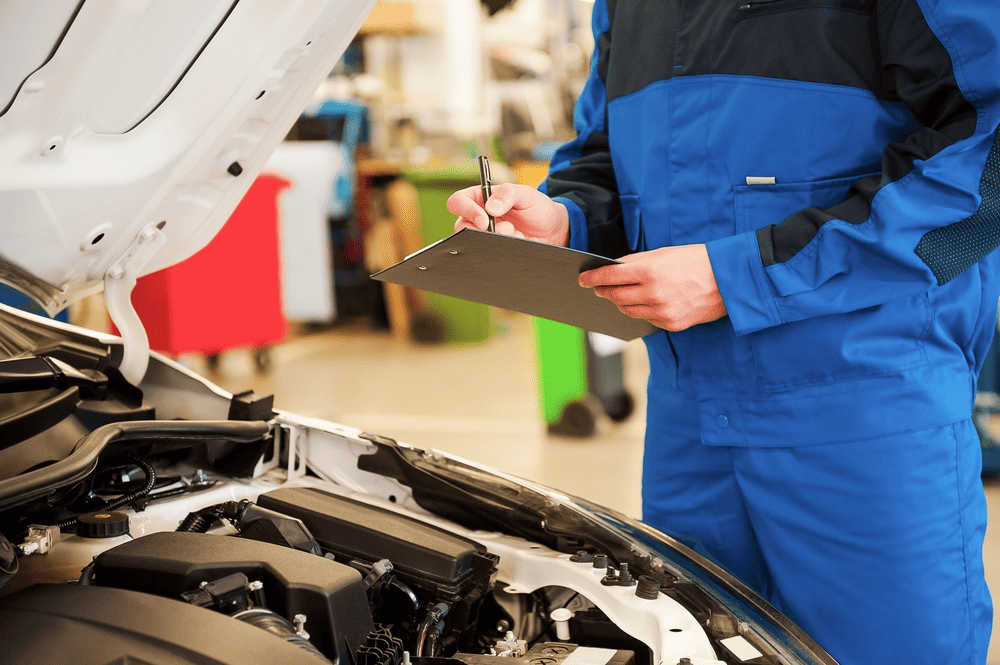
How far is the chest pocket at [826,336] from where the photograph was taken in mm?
964

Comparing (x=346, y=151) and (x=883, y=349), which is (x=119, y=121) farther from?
(x=346, y=151)

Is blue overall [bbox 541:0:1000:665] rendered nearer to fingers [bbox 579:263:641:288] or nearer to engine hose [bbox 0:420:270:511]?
fingers [bbox 579:263:641:288]

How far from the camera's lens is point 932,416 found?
95cm

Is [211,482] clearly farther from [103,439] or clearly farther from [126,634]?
[126,634]

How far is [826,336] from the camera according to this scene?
0.98 metres

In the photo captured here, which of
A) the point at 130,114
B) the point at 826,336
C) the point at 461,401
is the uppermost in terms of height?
the point at 130,114

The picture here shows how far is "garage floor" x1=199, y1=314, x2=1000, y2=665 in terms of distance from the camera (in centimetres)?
320

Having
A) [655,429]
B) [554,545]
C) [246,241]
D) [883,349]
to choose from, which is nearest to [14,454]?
[554,545]

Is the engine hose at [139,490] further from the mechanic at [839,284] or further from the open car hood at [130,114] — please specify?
the mechanic at [839,284]

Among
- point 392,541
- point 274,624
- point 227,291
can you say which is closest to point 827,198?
point 392,541

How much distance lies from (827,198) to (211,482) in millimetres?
839

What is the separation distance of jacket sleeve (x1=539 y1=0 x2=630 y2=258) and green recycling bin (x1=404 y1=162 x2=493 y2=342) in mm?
3848

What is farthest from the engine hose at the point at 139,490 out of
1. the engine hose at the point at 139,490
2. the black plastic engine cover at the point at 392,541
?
the black plastic engine cover at the point at 392,541

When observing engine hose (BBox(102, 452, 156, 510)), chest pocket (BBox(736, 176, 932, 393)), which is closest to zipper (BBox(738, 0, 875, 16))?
chest pocket (BBox(736, 176, 932, 393))
